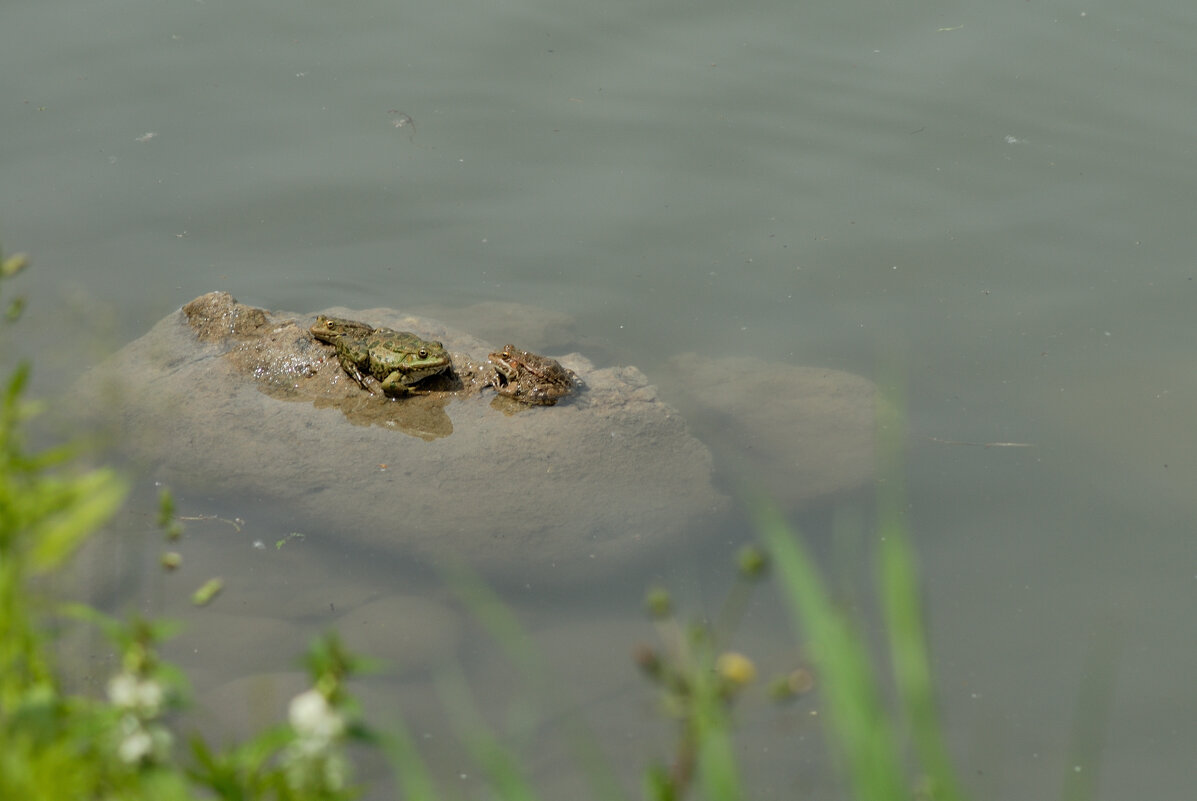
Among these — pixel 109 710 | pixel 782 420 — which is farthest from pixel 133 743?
pixel 782 420

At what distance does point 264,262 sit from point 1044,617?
571cm

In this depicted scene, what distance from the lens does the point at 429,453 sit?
19.5 ft

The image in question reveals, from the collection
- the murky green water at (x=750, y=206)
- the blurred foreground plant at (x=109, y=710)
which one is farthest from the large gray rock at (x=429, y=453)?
the blurred foreground plant at (x=109, y=710)

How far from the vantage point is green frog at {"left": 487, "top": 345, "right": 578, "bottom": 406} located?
239 inches

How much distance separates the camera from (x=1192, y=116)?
848 cm

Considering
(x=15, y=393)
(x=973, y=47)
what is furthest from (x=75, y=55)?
(x=15, y=393)

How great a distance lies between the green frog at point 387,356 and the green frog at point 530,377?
0.31 m

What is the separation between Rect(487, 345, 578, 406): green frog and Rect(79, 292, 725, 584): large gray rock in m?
0.08

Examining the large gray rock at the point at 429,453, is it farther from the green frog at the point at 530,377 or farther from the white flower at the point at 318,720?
the white flower at the point at 318,720

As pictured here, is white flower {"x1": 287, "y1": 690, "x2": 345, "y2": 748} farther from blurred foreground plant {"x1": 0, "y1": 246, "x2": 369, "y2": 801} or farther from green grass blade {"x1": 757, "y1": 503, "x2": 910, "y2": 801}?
green grass blade {"x1": 757, "y1": 503, "x2": 910, "y2": 801}

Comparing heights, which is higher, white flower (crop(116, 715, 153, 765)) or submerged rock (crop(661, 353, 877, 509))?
white flower (crop(116, 715, 153, 765))

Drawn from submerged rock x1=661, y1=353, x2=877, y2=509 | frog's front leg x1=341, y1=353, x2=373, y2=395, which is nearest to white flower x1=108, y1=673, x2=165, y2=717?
frog's front leg x1=341, y1=353, x2=373, y2=395

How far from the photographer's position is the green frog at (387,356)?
593 cm

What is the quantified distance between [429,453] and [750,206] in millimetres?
3540
